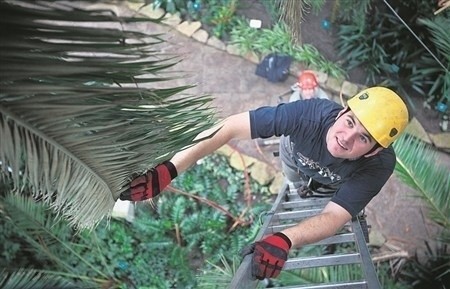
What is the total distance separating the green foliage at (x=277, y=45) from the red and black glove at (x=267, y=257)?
2.62 m

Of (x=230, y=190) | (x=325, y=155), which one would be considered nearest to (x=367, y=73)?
(x=230, y=190)

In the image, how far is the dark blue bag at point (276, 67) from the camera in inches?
163

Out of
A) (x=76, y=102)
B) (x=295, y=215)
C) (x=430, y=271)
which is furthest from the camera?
(x=430, y=271)

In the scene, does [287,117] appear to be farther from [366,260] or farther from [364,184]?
[366,260]

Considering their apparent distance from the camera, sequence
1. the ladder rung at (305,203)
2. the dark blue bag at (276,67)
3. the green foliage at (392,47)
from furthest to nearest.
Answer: the dark blue bag at (276,67), the green foliage at (392,47), the ladder rung at (305,203)

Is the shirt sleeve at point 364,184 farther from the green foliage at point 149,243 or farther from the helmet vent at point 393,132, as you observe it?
the green foliage at point 149,243

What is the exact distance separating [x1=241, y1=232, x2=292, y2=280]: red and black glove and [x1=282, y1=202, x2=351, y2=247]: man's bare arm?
99 millimetres

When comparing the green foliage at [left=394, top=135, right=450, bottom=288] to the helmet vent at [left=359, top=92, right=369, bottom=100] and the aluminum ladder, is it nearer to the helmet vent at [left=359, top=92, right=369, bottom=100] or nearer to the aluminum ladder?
the aluminum ladder

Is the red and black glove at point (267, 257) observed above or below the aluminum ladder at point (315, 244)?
above

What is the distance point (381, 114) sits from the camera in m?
1.87

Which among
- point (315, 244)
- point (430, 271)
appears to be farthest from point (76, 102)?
point (430, 271)

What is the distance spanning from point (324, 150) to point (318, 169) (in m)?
0.12

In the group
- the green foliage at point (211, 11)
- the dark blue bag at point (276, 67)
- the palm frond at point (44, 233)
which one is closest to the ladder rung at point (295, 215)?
the palm frond at point (44, 233)

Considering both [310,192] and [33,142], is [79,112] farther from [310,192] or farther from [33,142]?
[310,192]
